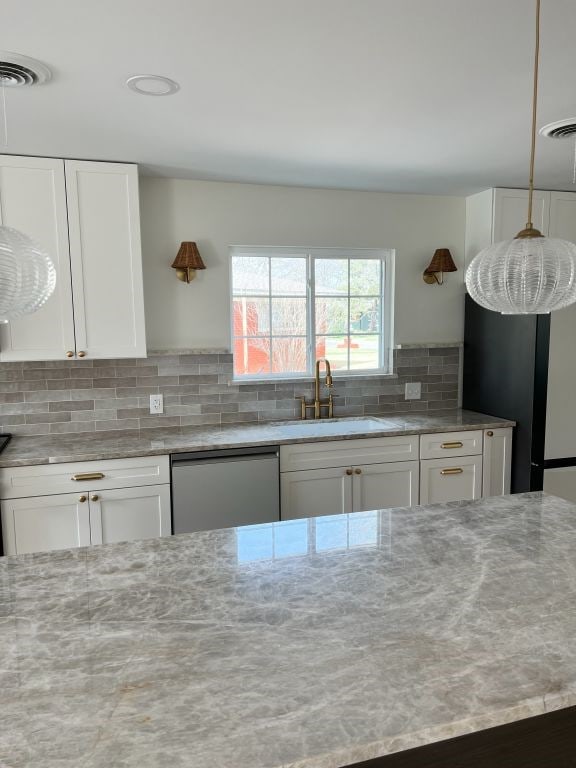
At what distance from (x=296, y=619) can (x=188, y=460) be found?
168 centimetres

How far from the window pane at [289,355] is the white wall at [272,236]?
36cm

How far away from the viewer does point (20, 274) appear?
1.40m

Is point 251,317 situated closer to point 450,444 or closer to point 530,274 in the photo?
point 450,444

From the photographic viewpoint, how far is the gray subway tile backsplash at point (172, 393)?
117 inches

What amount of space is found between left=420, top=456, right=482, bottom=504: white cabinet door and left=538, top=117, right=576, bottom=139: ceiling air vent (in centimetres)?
180

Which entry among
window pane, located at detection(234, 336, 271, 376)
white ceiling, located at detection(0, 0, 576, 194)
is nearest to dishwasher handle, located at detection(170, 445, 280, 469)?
window pane, located at detection(234, 336, 271, 376)

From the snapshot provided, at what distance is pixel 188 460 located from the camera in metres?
2.69

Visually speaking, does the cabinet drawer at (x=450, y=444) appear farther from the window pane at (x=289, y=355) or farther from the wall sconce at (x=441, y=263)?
the wall sconce at (x=441, y=263)

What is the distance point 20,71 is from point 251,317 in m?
1.90

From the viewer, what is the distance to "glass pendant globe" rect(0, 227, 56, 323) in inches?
53.9

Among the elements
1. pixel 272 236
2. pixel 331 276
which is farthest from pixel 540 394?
pixel 272 236

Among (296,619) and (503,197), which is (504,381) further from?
(296,619)

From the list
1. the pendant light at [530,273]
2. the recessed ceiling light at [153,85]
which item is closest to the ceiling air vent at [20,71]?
the recessed ceiling light at [153,85]

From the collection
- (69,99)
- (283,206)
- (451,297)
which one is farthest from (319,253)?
(69,99)
